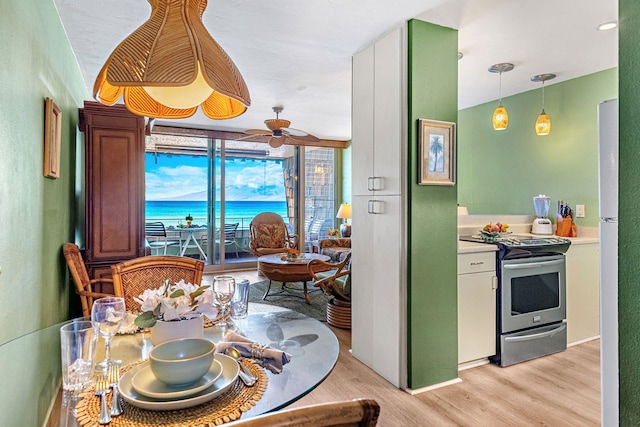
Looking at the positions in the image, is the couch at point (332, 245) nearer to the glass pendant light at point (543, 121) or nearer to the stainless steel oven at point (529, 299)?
the stainless steel oven at point (529, 299)

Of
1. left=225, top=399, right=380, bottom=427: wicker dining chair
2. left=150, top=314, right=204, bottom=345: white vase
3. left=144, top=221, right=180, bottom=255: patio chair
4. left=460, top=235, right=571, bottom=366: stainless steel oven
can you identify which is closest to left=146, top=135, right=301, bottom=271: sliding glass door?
left=144, top=221, right=180, bottom=255: patio chair

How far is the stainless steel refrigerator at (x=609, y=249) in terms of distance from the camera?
5.20ft

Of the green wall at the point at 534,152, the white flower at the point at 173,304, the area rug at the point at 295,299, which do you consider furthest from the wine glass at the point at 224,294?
the green wall at the point at 534,152

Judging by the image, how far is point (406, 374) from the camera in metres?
2.58

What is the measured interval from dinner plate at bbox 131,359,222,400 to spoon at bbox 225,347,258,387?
66 mm

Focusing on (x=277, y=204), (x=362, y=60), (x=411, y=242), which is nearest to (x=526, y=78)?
(x=362, y=60)

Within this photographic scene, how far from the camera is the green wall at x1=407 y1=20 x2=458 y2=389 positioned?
2564 mm

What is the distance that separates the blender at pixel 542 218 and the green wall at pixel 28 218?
13.3 ft

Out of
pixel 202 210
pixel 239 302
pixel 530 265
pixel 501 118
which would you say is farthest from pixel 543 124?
pixel 202 210

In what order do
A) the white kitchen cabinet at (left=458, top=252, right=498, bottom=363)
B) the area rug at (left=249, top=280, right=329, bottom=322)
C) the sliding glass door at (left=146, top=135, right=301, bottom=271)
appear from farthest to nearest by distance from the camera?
the sliding glass door at (left=146, top=135, right=301, bottom=271)
the area rug at (left=249, top=280, right=329, bottom=322)
the white kitchen cabinet at (left=458, top=252, right=498, bottom=363)

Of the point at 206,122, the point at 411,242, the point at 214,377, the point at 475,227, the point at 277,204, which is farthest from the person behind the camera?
the point at 277,204

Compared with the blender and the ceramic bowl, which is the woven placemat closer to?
the ceramic bowl

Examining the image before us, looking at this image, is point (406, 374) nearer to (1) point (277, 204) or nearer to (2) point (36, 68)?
(2) point (36, 68)

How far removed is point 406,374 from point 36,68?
2.76m
